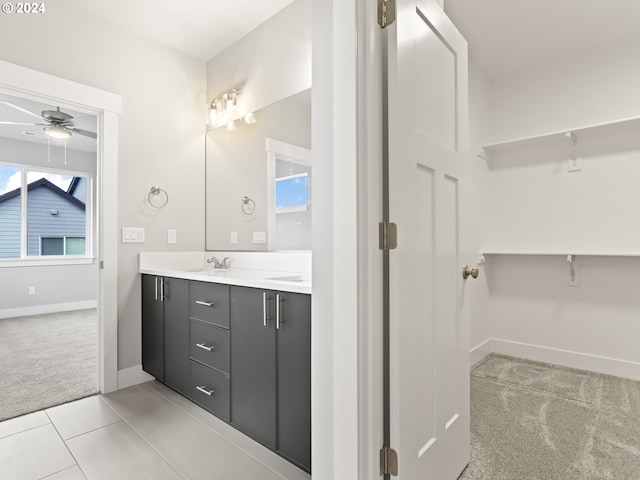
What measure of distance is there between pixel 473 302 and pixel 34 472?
3051mm

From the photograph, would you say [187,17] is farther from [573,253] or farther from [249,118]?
[573,253]

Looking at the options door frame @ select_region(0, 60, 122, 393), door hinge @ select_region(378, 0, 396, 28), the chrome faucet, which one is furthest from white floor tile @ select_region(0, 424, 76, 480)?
door hinge @ select_region(378, 0, 396, 28)

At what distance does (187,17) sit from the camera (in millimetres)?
2549

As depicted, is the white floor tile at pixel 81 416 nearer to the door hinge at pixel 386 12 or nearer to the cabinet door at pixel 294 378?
the cabinet door at pixel 294 378

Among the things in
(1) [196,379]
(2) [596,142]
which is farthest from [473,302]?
(1) [196,379]

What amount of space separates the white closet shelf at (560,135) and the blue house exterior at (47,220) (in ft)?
20.7

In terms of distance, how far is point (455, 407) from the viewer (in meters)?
1.54

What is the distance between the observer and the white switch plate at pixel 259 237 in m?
2.65

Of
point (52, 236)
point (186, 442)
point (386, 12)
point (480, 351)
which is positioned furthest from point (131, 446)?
point (52, 236)

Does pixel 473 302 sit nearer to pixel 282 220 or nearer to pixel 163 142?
pixel 282 220

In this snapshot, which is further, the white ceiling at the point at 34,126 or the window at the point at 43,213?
the window at the point at 43,213

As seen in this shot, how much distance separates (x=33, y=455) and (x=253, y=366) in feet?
3.81

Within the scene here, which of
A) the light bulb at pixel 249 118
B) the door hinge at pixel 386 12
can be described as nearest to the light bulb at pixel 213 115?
the light bulb at pixel 249 118

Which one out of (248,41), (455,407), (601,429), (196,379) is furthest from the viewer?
(248,41)
